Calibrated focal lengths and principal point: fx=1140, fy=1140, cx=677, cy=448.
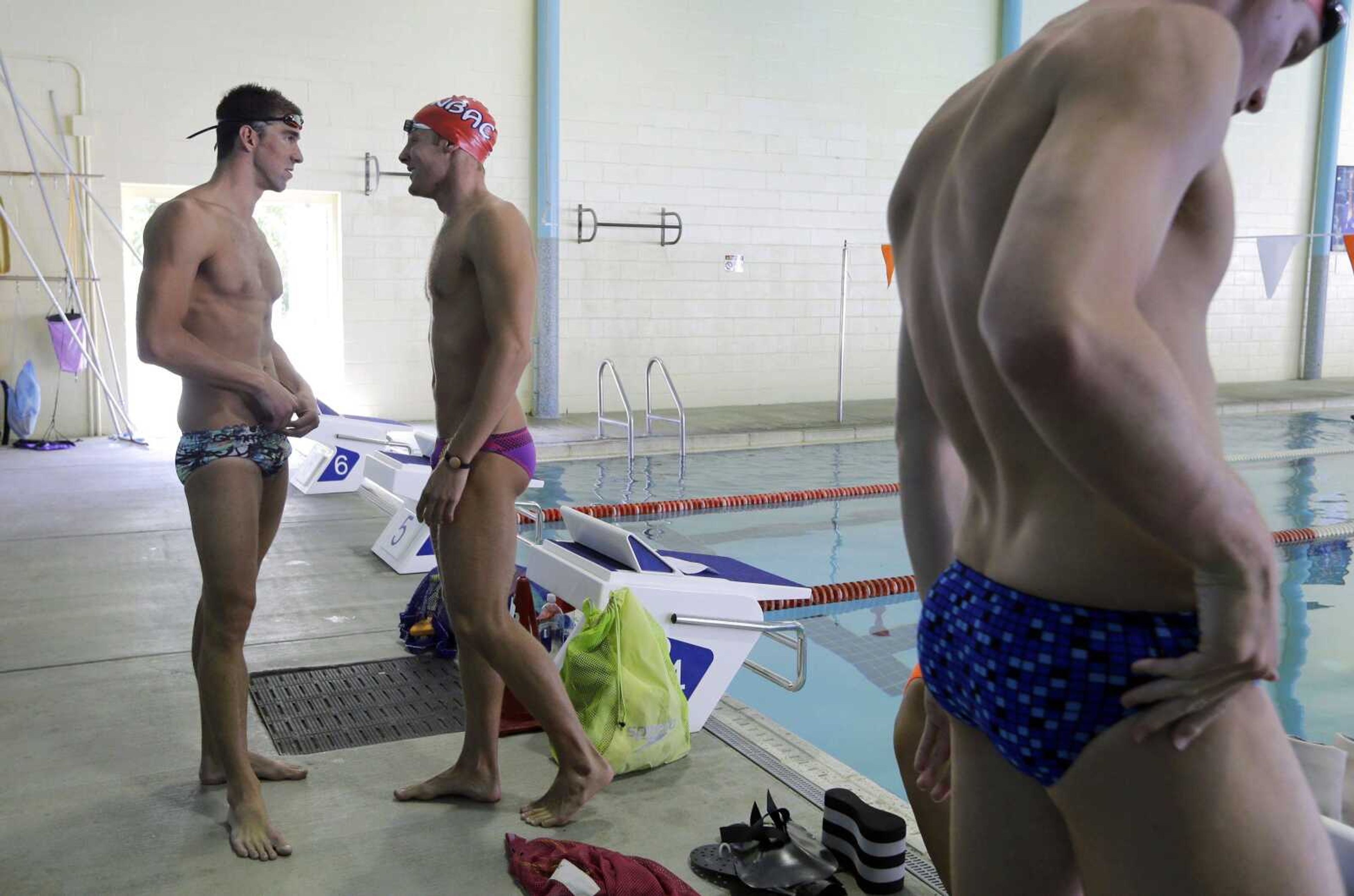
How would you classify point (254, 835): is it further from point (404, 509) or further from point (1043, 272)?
point (404, 509)

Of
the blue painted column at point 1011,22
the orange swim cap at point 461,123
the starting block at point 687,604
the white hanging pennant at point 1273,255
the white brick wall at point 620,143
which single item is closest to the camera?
the orange swim cap at point 461,123

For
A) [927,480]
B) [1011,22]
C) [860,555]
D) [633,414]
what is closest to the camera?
[927,480]

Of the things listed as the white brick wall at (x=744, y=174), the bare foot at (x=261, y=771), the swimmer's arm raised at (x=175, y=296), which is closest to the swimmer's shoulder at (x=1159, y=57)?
the swimmer's arm raised at (x=175, y=296)

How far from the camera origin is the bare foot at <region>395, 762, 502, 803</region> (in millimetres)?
2957

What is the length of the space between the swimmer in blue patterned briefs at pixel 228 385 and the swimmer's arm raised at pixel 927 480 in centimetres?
193

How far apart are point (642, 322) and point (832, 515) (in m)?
4.59

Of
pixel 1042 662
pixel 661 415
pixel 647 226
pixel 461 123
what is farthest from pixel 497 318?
pixel 647 226

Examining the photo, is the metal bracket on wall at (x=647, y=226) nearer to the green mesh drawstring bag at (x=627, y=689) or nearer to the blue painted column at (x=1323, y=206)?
the green mesh drawstring bag at (x=627, y=689)

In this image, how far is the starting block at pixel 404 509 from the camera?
18.0ft

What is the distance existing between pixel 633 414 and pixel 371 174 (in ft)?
11.1

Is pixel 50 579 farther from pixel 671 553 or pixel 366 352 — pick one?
pixel 366 352

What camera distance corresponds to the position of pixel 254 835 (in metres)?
2.66

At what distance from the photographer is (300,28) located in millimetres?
10273

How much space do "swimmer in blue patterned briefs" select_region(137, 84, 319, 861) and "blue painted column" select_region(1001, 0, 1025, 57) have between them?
1203 cm
